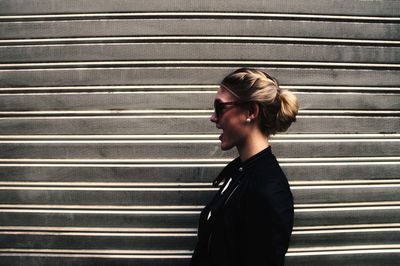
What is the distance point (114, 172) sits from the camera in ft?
8.26

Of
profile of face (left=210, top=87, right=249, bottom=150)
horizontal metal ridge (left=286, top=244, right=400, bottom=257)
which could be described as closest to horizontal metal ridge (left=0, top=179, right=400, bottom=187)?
horizontal metal ridge (left=286, top=244, right=400, bottom=257)

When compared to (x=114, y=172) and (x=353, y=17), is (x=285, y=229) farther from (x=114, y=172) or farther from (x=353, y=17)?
(x=353, y=17)

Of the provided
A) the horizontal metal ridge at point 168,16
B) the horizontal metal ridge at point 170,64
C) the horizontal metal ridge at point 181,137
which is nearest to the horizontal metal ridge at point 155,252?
the horizontal metal ridge at point 181,137

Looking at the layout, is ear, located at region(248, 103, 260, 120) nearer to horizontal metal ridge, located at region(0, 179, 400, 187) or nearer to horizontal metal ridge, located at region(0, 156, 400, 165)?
horizontal metal ridge, located at region(0, 156, 400, 165)

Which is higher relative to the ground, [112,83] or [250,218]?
[112,83]

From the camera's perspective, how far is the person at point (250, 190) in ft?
4.64

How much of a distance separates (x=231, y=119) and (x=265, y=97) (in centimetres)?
25

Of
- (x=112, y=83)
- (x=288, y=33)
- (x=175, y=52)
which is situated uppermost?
(x=288, y=33)

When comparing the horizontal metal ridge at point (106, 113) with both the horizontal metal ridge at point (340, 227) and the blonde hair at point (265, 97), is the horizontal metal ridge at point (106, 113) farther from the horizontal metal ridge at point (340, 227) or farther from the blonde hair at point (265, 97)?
the horizontal metal ridge at point (340, 227)

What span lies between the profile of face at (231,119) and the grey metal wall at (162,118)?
777 millimetres

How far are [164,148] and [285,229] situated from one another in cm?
139

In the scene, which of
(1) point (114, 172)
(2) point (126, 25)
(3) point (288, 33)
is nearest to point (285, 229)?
(1) point (114, 172)

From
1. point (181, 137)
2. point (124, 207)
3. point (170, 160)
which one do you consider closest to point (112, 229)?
point (124, 207)

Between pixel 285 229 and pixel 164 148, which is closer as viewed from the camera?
pixel 285 229
